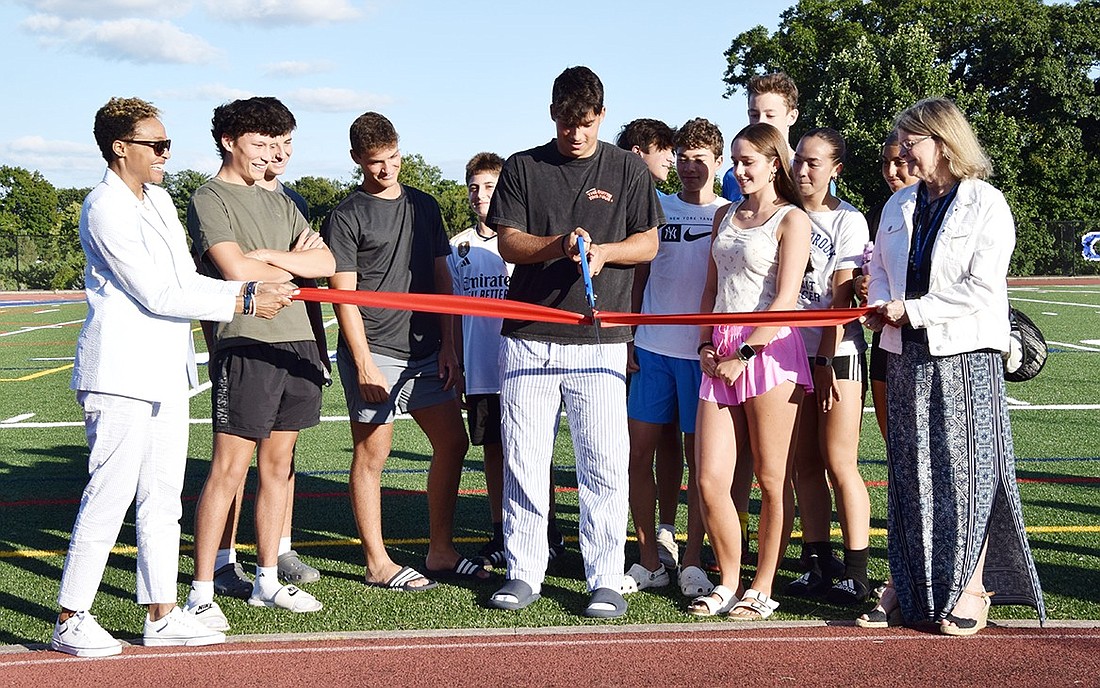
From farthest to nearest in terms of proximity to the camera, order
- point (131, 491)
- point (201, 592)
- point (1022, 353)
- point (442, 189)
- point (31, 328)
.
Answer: point (442, 189) → point (31, 328) → point (201, 592) → point (1022, 353) → point (131, 491)

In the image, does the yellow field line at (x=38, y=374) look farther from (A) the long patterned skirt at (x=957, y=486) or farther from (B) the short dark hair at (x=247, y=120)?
(A) the long patterned skirt at (x=957, y=486)

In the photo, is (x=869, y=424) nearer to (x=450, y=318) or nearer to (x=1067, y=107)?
(x=450, y=318)

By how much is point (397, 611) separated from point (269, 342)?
127cm

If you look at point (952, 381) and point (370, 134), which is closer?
point (952, 381)

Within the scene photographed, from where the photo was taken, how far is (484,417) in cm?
573

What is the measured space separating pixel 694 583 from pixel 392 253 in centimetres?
201

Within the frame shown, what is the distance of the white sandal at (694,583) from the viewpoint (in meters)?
4.96

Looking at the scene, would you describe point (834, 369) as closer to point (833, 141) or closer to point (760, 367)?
point (760, 367)

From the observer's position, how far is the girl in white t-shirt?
Answer: 192 inches

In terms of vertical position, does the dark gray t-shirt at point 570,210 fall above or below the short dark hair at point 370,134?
below

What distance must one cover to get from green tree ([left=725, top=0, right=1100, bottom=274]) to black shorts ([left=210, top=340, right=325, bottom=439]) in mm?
37055

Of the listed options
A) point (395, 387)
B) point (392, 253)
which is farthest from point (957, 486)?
point (392, 253)

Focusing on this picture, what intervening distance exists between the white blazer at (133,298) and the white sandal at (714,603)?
221 cm

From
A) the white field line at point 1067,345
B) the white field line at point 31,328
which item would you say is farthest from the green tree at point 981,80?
the white field line at point 31,328
